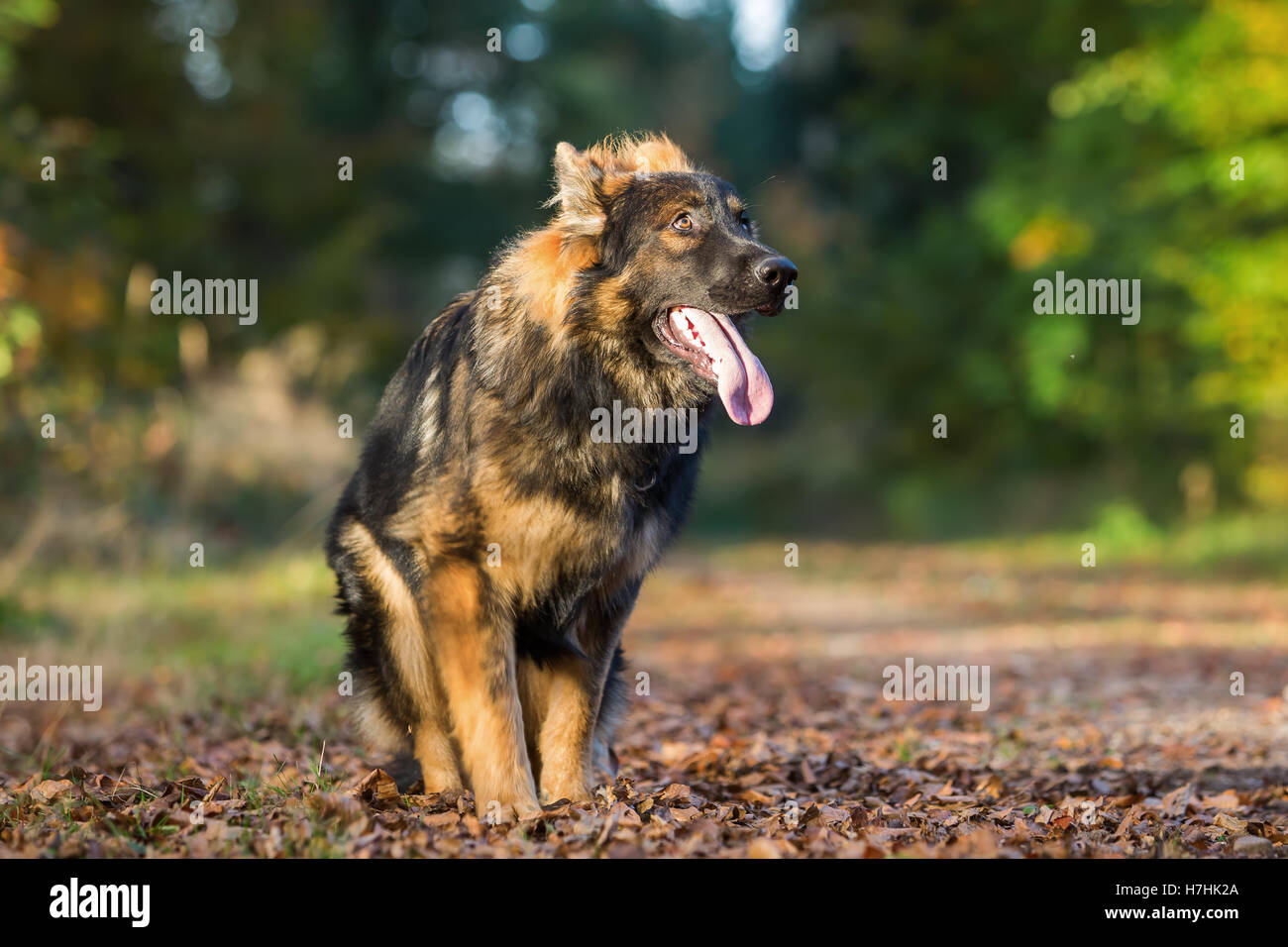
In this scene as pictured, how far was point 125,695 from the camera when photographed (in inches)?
305

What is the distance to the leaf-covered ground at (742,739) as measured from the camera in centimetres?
391

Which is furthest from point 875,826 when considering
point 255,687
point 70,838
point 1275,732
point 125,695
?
point 125,695

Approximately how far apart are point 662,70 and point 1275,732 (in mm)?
37989

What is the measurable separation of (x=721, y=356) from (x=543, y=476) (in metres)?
0.82

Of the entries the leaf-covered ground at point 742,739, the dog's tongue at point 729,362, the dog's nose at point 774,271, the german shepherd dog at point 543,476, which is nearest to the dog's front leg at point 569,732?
the german shepherd dog at point 543,476

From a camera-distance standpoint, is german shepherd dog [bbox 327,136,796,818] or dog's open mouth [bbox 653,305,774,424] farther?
dog's open mouth [bbox 653,305,774,424]

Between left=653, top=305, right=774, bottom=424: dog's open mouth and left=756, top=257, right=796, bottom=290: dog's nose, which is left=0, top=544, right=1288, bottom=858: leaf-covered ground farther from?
left=756, top=257, right=796, bottom=290: dog's nose

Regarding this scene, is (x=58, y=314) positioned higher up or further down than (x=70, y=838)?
higher up

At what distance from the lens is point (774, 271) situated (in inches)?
176

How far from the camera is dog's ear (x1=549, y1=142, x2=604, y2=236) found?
467 centimetres

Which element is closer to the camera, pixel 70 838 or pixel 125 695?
pixel 70 838

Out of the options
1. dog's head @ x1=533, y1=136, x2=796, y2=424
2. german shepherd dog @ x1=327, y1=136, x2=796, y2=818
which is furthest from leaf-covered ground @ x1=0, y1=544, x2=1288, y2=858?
dog's head @ x1=533, y1=136, x2=796, y2=424
